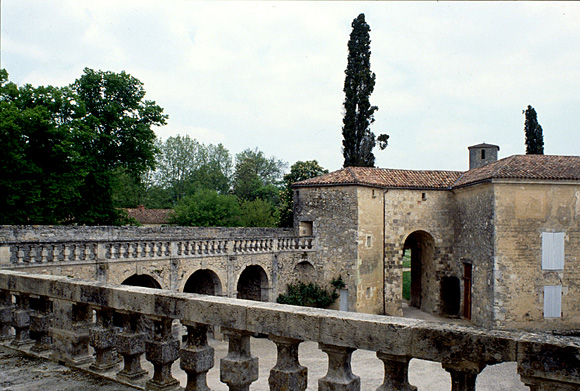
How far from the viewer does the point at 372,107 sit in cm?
3441

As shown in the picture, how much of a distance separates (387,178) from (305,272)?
756cm

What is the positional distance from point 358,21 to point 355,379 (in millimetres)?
35147

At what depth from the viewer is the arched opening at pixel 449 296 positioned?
27275mm

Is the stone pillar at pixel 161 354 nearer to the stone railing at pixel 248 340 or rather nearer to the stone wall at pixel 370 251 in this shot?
the stone railing at pixel 248 340

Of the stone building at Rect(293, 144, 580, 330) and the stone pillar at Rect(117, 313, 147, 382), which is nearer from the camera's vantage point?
the stone pillar at Rect(117, 313, 147, 382)

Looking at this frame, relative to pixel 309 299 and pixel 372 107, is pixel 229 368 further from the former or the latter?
pixel 372 107

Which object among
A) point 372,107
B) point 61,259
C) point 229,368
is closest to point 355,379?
point 229,368

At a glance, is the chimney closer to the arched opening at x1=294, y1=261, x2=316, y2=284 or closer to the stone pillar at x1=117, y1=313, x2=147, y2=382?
the arched opening at x1=294, y1=261, x2=316, y2=284

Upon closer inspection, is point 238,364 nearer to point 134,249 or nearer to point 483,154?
point 134,249

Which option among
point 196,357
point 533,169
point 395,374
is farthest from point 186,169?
point 395,374

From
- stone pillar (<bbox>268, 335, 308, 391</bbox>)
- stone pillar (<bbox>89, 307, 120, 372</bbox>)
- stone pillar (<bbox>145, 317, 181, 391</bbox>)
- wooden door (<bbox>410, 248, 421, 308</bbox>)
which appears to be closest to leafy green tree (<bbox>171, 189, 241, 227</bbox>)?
wooden door (<bbox>410, 248, 421, 308</bbox>)

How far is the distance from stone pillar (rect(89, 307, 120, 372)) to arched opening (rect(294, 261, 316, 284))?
2227 cm

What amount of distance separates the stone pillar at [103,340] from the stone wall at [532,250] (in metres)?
22.0

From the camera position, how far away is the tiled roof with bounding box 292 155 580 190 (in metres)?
22.7
